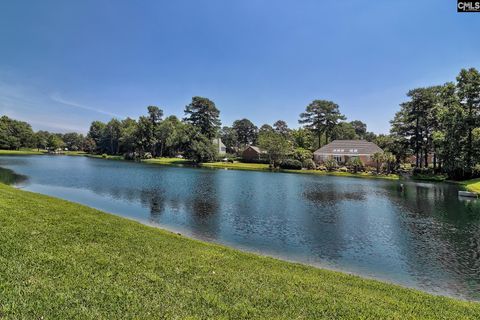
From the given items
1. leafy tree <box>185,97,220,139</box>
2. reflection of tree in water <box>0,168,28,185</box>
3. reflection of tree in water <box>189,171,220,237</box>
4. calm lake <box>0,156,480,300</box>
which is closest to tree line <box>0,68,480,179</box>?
leafy tree <box>185,97,220,139</box>

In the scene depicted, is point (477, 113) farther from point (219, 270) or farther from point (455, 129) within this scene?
point (219, 270)

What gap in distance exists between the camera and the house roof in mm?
81500

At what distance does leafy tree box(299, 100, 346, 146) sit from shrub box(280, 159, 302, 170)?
2649cm

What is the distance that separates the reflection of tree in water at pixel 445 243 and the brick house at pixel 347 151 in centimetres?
5133

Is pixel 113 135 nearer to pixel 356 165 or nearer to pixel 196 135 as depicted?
pixel 196 135

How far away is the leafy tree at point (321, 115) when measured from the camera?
98188 mm

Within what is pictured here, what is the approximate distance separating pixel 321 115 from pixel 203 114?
128ft

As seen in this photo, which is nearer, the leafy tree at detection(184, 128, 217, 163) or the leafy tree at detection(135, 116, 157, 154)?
the leafy tree at detection(184, 128, 217, 163)

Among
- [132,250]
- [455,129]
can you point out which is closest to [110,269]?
[132,250]

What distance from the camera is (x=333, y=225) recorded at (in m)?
20.2

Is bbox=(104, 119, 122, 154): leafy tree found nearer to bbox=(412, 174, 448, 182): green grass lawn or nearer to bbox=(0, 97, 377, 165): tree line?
bbox=(0, 97, 377, 165): tree line

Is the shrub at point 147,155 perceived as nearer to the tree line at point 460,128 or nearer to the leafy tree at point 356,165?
the leafy tree at point 356,165

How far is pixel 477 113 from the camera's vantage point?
169 feet

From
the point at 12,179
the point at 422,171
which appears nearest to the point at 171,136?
the point at 12,179
